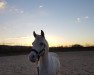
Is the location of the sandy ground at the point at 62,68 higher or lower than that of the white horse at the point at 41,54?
lower

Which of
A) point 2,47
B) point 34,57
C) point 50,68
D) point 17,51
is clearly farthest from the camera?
point 17,51

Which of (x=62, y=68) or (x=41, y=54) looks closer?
(x=41, y=54)

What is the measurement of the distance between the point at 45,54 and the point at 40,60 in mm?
305

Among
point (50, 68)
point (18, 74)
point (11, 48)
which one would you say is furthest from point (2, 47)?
point (50, 68)

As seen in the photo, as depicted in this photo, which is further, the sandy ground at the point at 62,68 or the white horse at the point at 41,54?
the sandy ground at the point at 62,68

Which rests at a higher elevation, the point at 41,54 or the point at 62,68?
the point at 41,54

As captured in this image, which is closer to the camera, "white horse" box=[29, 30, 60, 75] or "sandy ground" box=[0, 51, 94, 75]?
"white horse" box=[29, 30, 60, 75]

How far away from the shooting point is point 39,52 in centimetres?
725

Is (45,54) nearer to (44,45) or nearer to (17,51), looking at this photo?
(44,45)

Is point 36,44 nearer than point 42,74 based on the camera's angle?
Yes

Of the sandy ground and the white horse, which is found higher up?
the white horse

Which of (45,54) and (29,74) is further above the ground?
(45,54)

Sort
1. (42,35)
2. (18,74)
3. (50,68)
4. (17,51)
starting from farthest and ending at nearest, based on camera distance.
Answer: (17,51), (18,74), (50,68), (42,35)

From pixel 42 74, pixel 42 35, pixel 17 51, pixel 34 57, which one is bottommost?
pixel 17 51
